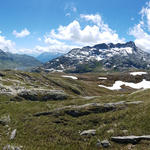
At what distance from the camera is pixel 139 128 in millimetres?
23516

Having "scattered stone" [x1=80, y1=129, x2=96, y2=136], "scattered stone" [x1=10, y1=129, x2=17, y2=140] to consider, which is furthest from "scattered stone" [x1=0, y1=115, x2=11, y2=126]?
"scattered stone" [x1=80, y1=129, x2=96, y2=136]

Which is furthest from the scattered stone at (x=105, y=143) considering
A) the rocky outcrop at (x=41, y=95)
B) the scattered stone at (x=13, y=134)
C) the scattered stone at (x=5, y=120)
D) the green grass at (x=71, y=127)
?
the rocky outcrop at (x=41, y=95)

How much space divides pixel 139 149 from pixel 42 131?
14.7 m

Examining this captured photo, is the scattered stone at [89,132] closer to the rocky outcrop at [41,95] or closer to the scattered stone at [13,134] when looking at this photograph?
the scattered stone at [13,134]

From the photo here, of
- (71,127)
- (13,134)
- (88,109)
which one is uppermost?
(88,109)

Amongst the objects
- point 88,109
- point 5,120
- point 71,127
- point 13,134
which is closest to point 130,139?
point 71,127

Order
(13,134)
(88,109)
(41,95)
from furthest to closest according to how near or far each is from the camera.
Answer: (41,95) < (88,109) < (13,134)

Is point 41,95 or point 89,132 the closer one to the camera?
point 89,132

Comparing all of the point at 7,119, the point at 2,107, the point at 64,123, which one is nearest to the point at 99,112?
the point at 64,123

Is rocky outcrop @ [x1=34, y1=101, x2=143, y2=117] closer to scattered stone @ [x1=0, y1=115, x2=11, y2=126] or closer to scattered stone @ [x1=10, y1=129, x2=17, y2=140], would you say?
scattered stone @ [x1=0, y1=115, x2=11, y2=126]

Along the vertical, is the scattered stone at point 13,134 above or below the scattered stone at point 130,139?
below

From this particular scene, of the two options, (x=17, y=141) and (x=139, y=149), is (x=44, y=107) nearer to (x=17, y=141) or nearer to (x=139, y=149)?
(x=17, y=141)

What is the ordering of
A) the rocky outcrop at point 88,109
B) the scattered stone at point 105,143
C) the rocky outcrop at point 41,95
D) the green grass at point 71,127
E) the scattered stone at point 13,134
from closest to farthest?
1. the scattered stone at point 105,143
2. the green grass at point 71,127
3. the scattered stone at point 13,134
4. the rocky outcrop at point 88,109
5. the rocky outcrop at point 41,95

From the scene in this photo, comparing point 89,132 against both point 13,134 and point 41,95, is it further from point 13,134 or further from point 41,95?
point 41,95
